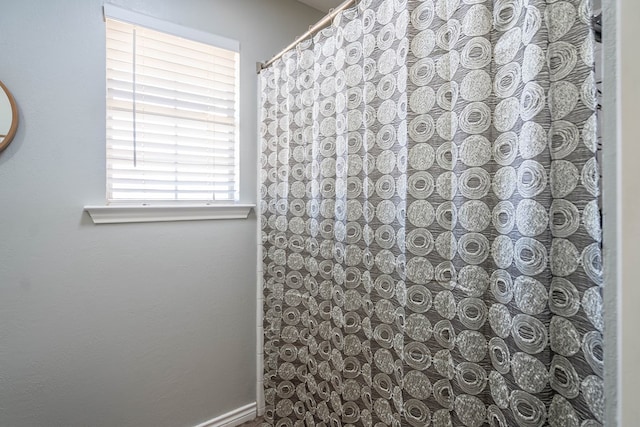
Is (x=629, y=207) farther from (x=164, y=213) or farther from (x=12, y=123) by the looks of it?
(x=12, y=123)

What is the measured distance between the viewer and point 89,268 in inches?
52.6

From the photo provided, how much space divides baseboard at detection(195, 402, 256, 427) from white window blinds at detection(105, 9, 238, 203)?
1180mm

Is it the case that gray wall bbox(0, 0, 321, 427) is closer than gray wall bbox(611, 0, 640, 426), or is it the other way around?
gray wall bbox(611, 0, 640, 426)

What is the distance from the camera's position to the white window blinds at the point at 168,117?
1.39 metres

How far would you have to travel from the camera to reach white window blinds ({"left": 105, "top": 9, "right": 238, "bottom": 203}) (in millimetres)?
1394

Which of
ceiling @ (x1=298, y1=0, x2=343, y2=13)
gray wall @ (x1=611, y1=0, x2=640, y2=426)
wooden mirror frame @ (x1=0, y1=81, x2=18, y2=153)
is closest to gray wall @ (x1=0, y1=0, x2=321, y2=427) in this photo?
wooden mirror frame @ (x1=0, y1=81, x2=18, y2=153)

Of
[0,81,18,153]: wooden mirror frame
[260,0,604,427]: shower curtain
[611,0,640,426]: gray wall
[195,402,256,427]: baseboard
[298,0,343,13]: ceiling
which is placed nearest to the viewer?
[611,0,640,426]: gray wall

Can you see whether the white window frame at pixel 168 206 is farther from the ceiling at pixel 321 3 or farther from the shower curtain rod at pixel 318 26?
the ceiling at pixel 321 3

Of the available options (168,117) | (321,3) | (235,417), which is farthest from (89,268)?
(321,3)

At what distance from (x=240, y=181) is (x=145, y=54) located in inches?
28.7

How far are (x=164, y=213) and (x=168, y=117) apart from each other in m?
0.47

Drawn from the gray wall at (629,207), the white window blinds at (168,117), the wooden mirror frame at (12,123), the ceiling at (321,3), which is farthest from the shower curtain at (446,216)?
the wooden mirror frame at (12,123)

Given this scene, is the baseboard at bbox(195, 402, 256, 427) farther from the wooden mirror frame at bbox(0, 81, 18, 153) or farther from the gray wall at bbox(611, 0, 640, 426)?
the gray wall at bbox(611, 0, 640, 426)

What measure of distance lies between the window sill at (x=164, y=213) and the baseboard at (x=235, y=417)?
3.55 ft
